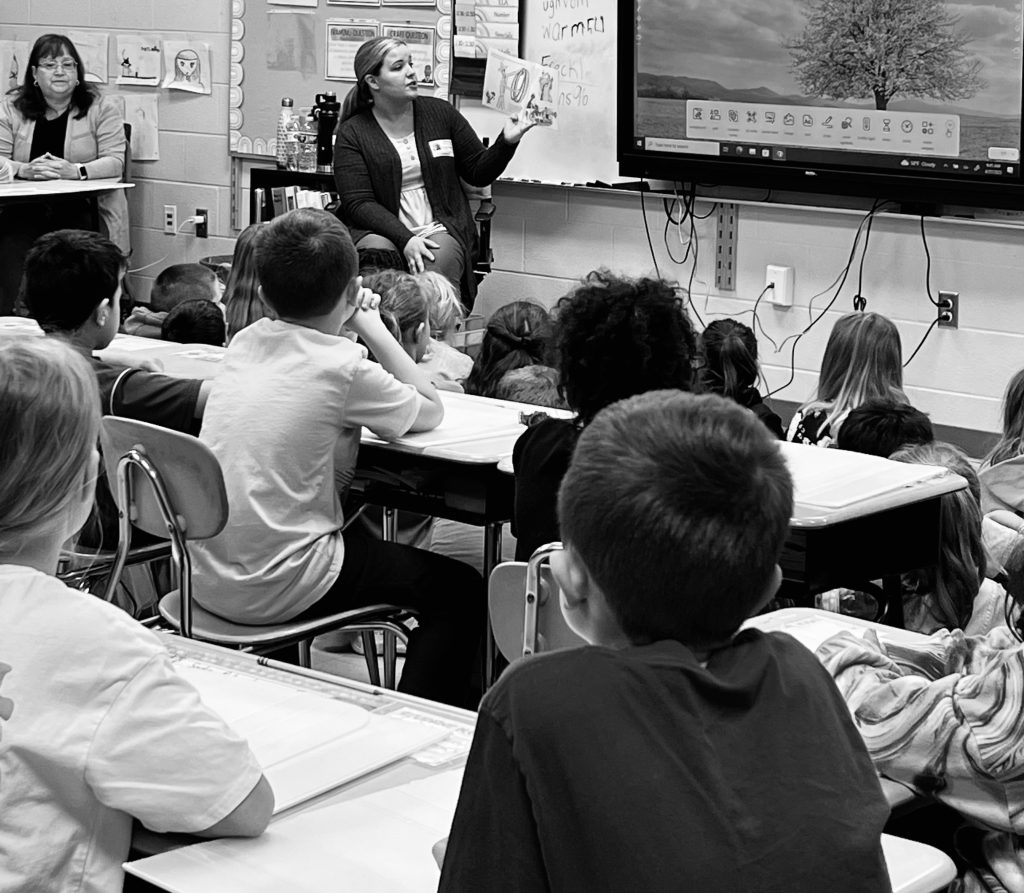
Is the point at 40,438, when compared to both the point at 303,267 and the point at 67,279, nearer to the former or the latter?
the point at 303,267

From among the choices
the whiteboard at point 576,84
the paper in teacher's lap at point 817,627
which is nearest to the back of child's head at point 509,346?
the whiteboard at point 576,84

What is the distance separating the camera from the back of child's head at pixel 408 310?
377 centimetres

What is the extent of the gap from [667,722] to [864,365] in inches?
125

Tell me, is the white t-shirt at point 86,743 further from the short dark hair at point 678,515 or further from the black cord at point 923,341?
the black cord at point 923,341

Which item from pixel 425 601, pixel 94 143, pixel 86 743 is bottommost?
pixel 425 601

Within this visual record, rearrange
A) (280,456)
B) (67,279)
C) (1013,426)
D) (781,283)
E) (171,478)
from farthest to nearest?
(781,283) < (1013,426) < (67,279) < (280,456) < (171,478)

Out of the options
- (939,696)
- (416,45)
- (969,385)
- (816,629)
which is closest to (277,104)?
(416,45)

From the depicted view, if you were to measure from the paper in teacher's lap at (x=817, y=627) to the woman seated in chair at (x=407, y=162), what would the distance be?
12.5 ft

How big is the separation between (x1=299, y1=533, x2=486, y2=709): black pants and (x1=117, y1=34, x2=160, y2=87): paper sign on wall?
5147mm

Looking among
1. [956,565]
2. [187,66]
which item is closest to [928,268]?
[956,565]

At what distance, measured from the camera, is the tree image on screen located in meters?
5.10

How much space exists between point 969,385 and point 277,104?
3.47 m

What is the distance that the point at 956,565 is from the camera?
2809 millimetres

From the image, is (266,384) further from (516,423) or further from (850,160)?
(850,160)
